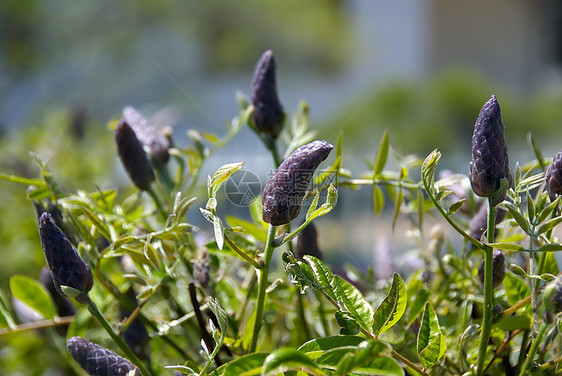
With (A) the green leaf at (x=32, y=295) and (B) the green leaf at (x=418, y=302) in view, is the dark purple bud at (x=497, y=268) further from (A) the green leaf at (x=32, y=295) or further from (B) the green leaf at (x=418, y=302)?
(A) the green leaf at (x=32, y=295)

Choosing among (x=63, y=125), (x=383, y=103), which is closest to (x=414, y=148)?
(x=383, y=103)

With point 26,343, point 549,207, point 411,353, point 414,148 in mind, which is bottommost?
point 414,148

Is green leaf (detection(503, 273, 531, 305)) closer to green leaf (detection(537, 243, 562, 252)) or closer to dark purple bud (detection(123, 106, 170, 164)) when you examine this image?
green leaf (detection(537, 243, 562, 252))

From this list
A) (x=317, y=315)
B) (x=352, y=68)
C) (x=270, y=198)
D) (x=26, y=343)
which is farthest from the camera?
(x=352, y=68)

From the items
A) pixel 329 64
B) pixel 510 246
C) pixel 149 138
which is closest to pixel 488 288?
pixel 510 246

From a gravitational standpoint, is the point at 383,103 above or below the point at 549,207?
below

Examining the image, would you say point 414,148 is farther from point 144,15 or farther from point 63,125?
point 63,125

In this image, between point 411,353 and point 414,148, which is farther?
point 414,148
